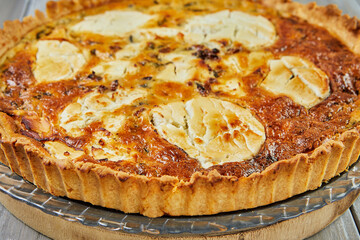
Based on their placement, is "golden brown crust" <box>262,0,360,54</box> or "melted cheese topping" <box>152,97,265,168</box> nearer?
"melted cheese topping" <box>152,97,265,168</box>

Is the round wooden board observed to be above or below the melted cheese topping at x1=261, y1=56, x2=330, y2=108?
below

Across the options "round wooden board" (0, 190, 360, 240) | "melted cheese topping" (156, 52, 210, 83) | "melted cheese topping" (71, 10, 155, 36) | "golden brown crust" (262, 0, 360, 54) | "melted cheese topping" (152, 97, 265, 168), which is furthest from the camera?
"melted cheese topping" (71, 10, 155, 36)

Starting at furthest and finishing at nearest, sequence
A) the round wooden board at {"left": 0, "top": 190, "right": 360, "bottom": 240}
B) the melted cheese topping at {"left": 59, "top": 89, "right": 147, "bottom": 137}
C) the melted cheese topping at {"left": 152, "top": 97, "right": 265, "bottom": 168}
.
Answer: the melted cheese topping at {"left": 59, "top": 89, "right": 147, "bottom": 137}, the melted cheese topping at {"left": 152, "top": 97, "right": 265, "bottom": 168}, the round wooden board at {"left": 0, "top": 190, "right": 360, "bottom": 240}

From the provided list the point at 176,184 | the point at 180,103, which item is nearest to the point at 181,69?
the point at 180,103

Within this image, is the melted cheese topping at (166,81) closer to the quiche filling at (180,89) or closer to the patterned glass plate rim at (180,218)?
the quiche filling at (180,89)

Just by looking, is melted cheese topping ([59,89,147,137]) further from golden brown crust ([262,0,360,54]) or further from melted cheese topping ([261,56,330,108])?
golden brown crust ([262,0,360,54])

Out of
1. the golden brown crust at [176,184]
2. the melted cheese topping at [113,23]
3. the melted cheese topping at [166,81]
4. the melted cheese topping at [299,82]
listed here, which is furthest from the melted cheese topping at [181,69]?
the golden brown crust at [176,184]

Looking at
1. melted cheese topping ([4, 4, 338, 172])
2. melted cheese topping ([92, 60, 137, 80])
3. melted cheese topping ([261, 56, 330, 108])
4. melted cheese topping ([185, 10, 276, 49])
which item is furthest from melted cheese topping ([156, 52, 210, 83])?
A: melted cheese topping ([261, 56, 330, 108])

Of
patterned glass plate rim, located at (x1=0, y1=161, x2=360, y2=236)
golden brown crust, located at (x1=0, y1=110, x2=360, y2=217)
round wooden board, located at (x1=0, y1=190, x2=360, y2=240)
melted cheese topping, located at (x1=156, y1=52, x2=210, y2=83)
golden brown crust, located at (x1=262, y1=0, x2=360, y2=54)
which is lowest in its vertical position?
round wooden board, located at (x1=0, y1=190, x2=360, y2=240)
